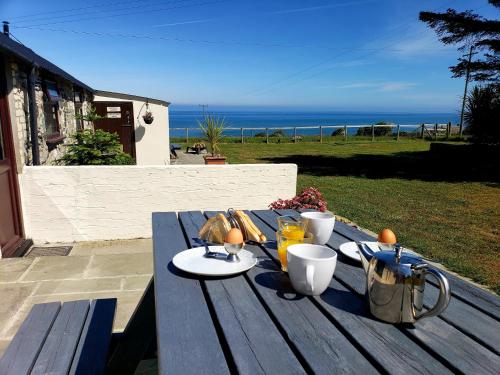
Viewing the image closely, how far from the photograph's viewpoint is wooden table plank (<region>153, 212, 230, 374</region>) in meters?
0.96

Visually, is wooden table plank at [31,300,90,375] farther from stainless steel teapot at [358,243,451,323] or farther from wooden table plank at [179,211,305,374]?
stainless steel teapot at [358,243,451,323]

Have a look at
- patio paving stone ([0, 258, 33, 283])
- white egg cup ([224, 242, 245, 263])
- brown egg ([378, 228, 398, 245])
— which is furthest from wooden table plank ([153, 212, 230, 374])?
patio paving stone ([0, 258, 33, 283])

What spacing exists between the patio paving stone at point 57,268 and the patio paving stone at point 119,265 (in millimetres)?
89

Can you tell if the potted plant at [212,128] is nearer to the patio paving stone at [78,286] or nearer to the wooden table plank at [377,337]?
the patio paving stone at [78,286]

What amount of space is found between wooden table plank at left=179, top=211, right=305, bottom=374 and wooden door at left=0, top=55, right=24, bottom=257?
329cm

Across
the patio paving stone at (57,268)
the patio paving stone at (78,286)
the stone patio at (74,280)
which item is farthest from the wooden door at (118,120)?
the patio paving stone at (78,286)

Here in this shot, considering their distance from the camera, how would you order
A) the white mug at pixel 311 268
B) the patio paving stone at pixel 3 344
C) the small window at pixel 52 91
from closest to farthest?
1. the white mug at pixel 311 268
2. the patio paving stone at pixel 3 344
3. the small window at pixel 52 91

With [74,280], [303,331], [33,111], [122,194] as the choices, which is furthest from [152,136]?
[303,331]

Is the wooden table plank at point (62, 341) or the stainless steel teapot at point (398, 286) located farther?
the wooden table plank at point (62, 341)

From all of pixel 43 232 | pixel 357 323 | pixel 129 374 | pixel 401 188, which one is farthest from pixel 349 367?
pixel 401 188

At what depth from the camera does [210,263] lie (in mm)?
1563

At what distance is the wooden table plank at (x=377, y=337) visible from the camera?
3.18ft

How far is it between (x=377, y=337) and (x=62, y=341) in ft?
4.63

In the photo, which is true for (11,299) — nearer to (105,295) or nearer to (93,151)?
(105,295)
